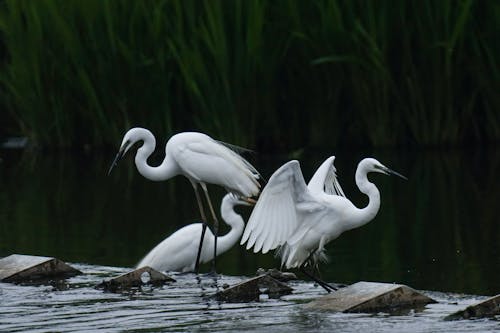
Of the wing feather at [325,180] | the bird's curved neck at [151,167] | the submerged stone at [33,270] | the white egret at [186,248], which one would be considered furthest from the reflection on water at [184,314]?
the bird's curved neck at [151,167]

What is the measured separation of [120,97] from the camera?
2050cm

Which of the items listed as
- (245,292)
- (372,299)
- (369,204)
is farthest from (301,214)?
(372,299)

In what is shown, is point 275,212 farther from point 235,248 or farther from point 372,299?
point 235,248

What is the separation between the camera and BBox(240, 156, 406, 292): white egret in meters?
9.59

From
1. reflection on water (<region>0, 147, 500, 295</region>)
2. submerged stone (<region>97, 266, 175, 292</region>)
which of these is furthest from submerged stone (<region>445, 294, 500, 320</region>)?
submerged stone (<region>97, 266, 175, 292</region>)

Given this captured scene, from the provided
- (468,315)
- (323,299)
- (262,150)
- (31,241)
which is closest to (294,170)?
(323,299)

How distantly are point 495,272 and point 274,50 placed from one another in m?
9.12

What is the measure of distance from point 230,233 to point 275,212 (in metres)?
2.27

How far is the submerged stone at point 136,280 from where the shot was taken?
384 inches

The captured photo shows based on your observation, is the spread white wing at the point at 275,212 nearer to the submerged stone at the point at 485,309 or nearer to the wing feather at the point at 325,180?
the wing feather at the point at 325,180

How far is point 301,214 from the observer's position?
32.9ft

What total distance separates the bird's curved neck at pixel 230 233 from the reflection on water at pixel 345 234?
212 millimetres

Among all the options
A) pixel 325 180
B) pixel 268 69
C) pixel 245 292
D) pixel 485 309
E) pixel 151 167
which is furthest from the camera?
pixel 268 69

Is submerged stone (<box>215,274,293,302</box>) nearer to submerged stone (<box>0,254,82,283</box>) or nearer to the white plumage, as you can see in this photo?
the white plumage
